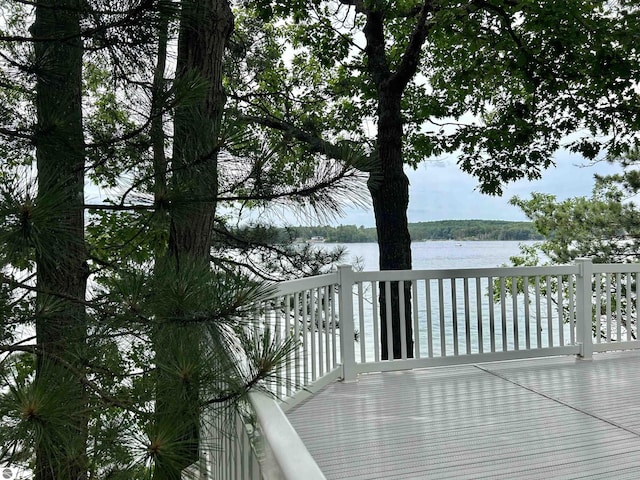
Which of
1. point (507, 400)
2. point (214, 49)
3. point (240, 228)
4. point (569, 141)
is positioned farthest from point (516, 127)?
point (214, 49)

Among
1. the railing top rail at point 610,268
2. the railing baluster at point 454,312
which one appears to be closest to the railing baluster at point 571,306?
A: the railing top rail at point 610,268

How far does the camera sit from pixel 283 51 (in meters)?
10.3

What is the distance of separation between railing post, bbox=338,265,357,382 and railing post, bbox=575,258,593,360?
8.02ft

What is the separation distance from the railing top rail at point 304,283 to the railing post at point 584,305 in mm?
2627

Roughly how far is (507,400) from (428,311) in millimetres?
1322

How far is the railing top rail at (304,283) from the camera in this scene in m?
3.90

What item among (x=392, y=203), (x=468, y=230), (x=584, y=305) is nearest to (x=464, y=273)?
(x=584, y=305)

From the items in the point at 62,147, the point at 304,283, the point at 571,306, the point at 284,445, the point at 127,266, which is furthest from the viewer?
the point at 571,306

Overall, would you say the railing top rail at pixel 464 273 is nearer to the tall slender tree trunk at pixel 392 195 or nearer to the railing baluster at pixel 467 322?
the railing baluster at pixel 467 322

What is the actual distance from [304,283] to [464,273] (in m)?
1.93

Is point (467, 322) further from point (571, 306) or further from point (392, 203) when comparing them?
point (392, 203)

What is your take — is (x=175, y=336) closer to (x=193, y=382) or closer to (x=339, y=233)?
(x=193, y=382)

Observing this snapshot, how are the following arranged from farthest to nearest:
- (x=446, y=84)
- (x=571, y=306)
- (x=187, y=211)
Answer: (x=446, y=84)
(x=571, y=306)
(x=187, y=211)

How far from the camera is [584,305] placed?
588cm
